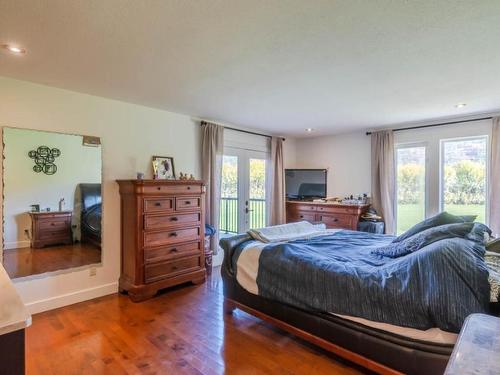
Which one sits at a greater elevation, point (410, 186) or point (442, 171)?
point (442, 171)

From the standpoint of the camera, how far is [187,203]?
147 inches

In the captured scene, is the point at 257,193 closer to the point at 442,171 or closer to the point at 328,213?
the point at 328,213

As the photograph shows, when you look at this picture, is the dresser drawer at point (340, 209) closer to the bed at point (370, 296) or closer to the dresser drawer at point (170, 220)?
the bed at point (370, 296)

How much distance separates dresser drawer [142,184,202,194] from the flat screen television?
8.62 ft

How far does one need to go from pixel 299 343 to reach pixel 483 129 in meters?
3.99

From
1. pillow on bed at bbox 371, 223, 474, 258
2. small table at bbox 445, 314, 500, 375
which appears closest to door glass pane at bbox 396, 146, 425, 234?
pillow on bed at bbox 371, 223, 474, 258

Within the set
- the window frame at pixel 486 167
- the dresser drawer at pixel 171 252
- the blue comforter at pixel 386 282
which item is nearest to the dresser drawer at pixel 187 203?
the dresser drawer at pixel 171 252

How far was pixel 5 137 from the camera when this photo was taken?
282 centimetres

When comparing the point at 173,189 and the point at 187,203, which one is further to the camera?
the point at 187,203

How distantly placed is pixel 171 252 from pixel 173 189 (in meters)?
0.79

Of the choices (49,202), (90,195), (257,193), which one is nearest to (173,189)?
(90,195)

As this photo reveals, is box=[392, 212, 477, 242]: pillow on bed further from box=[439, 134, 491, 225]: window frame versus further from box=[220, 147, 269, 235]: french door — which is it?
box=[220, 147, 269, 235]: french door

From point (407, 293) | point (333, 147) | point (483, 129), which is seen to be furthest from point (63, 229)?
point (483, 129)

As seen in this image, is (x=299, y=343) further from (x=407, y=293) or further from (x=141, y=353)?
(x=141, y=353)
